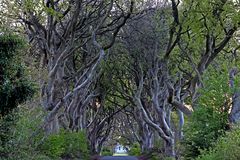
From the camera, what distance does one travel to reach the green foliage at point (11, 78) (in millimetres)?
11789

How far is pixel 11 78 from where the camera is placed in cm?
1212

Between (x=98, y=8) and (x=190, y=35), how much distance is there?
4.55 m

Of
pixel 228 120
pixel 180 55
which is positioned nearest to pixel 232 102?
pixel 228 120

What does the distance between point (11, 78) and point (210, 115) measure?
23.8 feet

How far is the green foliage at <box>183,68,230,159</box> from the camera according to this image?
50.5 ft

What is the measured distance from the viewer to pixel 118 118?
53500 mm

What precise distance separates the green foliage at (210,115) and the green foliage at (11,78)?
252 inches

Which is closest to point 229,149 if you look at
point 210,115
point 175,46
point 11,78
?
point 210,115

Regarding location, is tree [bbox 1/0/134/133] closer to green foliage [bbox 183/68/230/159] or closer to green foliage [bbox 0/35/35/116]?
green foliage [bbox 0/35/35/116]

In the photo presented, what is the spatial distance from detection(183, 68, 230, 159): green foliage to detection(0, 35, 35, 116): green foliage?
640 cm

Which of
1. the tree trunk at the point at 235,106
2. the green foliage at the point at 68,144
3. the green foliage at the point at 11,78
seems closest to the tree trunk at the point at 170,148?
the green foliage at the point at 68,144

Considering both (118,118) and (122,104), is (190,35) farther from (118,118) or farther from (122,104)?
(118,118)

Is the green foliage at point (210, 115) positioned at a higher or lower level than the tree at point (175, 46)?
lower

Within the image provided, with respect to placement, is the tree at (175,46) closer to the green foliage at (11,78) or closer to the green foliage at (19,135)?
the green foliage at (19,135)
